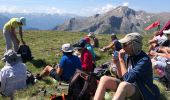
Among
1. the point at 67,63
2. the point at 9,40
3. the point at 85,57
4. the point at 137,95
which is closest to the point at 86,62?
the point at 85,57

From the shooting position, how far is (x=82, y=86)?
10852 mm

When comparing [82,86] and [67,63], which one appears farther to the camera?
[67,63]

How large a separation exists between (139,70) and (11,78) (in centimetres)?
556

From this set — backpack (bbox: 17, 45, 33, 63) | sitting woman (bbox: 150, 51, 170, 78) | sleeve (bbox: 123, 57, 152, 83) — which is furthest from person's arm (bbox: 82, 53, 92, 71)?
sleeve (bbox: 123, 57, 152, 83)

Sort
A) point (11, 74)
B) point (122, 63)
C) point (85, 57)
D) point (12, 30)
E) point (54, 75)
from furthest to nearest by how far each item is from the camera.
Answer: point (12, 30)
point (85, 57)
point (54, 75)
point (11, 74)
point (122, 63)

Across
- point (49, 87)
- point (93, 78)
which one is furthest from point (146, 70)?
point (49, 87)

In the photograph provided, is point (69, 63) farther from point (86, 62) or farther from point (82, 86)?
point (82, 86)

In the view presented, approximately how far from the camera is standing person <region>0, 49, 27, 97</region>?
12.5m

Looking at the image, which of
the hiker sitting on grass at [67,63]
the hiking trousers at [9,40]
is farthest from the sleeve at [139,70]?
the hiking trousers at [9,40]

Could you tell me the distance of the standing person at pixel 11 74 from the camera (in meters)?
12.5

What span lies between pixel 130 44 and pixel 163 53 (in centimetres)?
610

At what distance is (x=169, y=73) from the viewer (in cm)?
1334

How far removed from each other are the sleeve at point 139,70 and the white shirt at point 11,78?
515 cm

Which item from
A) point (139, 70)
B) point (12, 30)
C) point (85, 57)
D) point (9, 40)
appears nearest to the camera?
point (139, 70)
